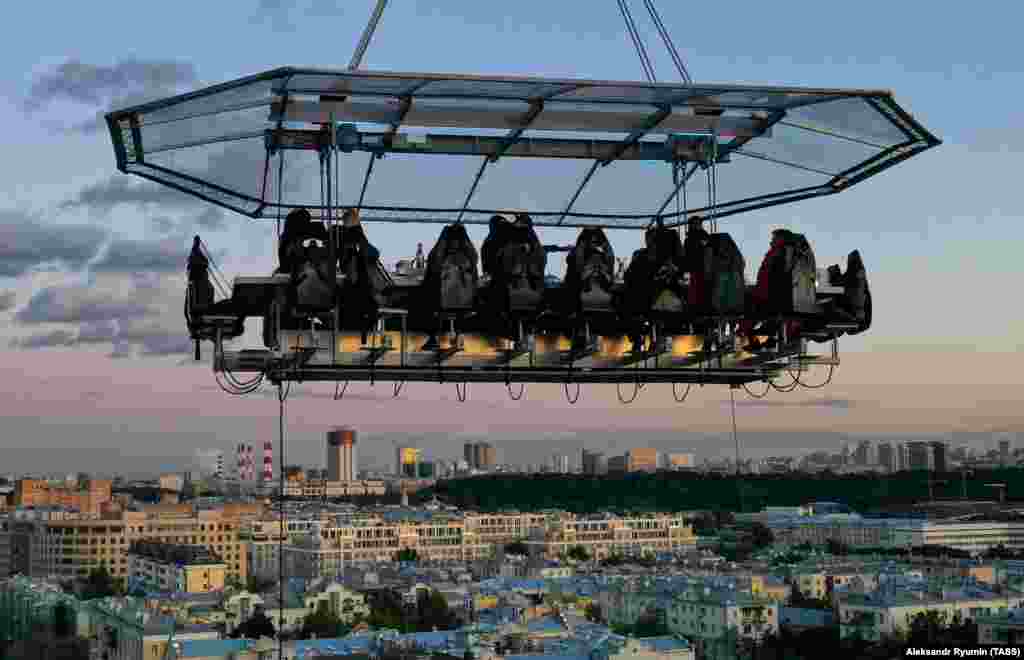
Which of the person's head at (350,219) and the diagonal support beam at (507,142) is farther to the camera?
the person's head at (350,219)

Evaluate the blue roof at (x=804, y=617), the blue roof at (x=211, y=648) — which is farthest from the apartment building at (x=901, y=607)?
the blue roof at (x=211, y=648)

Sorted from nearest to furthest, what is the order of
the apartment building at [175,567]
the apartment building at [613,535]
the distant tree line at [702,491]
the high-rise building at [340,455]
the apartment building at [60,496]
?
1. the apartment building at [175,567]
2. the apartment building at [613,535]
3. the apartment building at [60,496]
4. the distant tree line at [702,491]
5. the high-rise building at [340,455]

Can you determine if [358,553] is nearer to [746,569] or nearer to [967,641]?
[746,569]

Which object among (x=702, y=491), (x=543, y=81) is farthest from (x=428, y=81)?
(x=702, y=491)

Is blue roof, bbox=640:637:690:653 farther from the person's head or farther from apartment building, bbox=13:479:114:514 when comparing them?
apartment building, bbox=13:479:114:514

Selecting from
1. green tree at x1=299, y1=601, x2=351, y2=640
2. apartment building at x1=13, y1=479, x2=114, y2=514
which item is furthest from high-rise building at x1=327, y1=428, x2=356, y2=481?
green tree at x1=299, y1=601, x2=351, y2=640

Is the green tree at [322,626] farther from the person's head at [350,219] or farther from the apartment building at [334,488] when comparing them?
the apartment building at [334,488]
